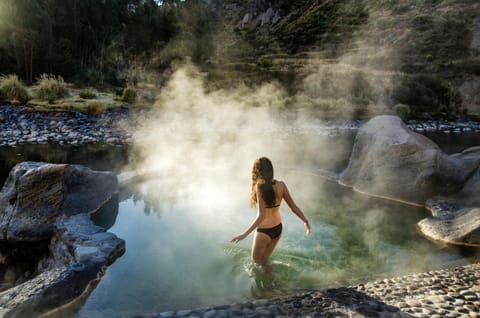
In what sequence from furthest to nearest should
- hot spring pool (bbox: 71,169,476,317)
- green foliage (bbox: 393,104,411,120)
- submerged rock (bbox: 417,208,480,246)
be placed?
green foliage (bbox: 393,104,411,120), submerged rock (bbox: 417,208,480,246), hot spring pool (bbox: 71,169,476,317)

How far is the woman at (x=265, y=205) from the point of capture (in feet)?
12.0

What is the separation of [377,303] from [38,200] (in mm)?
4154

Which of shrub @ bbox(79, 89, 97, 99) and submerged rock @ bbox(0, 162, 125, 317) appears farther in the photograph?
shrub @ bbox(79, 89, 97, 99)

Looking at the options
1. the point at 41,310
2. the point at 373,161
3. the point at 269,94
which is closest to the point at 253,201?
the point at 41,310

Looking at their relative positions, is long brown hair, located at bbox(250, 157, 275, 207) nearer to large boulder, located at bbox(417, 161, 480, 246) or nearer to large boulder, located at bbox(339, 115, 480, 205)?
large boulder, located at bbox(417, 161, 480, 246)

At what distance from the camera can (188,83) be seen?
822 inches

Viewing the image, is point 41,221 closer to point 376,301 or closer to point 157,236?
point 157,236

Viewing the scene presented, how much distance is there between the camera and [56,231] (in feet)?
15.2

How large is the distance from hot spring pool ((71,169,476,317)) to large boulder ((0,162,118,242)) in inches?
25.7

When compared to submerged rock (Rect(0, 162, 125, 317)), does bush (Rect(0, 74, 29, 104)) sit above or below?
above

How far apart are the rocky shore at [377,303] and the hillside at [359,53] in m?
15.4

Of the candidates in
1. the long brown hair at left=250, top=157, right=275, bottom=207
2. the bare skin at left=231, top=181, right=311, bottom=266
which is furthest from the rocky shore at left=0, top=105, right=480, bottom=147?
the long brown hair at left=250, top=157, right=275, bottom=207

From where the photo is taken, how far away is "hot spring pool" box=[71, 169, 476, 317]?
11.7 feet

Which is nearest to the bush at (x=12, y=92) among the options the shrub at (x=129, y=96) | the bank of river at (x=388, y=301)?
the shrub at (x=129, y=96)
